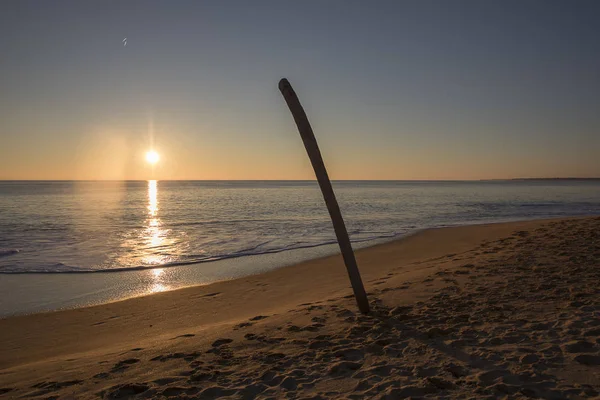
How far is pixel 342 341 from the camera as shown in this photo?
4.54 m

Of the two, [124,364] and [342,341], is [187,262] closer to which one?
[124,364]

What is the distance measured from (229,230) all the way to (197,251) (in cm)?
581

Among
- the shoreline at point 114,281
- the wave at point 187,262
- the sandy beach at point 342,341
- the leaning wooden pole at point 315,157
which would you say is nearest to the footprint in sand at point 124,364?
the sandy beach at point 342,341

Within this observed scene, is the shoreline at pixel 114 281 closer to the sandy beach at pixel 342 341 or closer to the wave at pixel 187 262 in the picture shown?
the wave at pixel 187 262

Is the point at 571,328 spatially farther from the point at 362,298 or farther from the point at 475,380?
the point at 362,298

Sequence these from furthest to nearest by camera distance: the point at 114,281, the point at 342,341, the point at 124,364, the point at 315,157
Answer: the point at 114,281 < the point at 315,157 < the point at 342,341 < the point at 124,364

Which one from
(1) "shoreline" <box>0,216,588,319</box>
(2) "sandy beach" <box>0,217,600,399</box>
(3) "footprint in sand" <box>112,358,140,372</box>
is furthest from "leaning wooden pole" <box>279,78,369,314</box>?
(1) "shoreline" <box>0,216,588,319</box>

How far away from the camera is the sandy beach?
137 inches

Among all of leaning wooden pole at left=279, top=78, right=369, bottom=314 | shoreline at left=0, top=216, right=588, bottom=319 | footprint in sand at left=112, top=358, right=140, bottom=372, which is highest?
leaning wooden pole at left=279, top=78, right=369, bottom=314

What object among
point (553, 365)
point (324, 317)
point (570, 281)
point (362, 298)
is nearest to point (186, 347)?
point (324, 317)

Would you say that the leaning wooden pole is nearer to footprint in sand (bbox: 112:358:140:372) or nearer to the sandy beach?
the sandy beach

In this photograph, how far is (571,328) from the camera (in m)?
4.28

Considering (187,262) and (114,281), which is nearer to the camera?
(114,281)

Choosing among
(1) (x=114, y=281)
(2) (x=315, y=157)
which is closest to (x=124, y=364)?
(2) (x=315, y=157)
